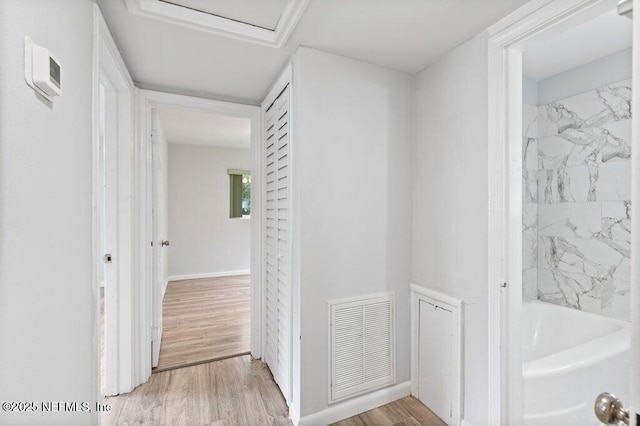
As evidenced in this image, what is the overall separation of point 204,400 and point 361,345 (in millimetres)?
1113

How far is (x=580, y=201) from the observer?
2.37m

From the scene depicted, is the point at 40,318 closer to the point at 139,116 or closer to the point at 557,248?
the point at 139,116

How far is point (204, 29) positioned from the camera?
1.52 metres

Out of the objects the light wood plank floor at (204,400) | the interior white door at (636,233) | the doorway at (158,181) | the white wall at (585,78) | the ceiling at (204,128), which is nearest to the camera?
the interior white door at (636,233)

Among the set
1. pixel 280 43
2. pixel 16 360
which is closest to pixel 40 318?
pixel 16 360

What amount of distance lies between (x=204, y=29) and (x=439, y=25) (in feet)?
3.81

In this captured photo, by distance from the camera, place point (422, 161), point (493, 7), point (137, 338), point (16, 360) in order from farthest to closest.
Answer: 1. point (137, 338)
2. point (422, 161)
3. point (493, 7)
4. point (16, 360)

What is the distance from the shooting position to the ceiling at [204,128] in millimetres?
3678

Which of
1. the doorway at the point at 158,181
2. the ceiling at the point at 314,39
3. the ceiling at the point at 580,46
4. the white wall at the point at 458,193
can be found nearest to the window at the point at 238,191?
the doorway at the point at 158,181

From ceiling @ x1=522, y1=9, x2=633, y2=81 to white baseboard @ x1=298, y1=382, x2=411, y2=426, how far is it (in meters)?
2.31

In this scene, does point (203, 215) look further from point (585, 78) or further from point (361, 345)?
point (585, 78)

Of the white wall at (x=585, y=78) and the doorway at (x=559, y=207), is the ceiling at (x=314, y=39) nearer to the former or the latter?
the doorway at (x=559, y=207)

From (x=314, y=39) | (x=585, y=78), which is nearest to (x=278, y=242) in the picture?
(x=314, y=39)

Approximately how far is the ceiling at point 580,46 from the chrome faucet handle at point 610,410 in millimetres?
1947
